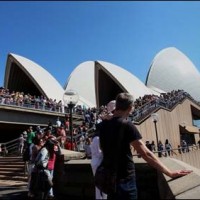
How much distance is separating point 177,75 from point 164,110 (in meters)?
32.2

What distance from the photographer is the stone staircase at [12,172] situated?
12.4 meters

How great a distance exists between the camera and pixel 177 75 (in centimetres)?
5634

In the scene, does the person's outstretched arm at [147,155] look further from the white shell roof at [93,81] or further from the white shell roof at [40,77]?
the white shell roof at [93,81]

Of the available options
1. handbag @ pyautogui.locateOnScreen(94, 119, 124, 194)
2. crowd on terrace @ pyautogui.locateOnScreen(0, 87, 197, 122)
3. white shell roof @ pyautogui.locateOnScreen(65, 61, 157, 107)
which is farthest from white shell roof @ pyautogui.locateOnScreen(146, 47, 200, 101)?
handbag @ pyautogui.locateOnScreen(94, 119, 124, 194)

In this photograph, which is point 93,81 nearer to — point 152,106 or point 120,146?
point 152,106

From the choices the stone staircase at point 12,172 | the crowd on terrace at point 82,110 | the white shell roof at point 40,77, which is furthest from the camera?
the white shell roof at point 40,77

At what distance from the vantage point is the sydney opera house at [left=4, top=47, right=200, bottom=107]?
3812 centimetres

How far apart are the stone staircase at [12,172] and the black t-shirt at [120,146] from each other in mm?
9547

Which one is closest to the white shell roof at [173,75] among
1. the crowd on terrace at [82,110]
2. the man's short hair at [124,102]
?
the crowd on terrace at [82,110]

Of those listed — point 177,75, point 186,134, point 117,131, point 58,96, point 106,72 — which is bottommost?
point 117,131

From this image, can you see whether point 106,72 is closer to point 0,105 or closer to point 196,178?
point 0,105

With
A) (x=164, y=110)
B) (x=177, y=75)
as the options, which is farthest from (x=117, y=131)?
(x=177, y=75)

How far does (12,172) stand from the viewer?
14.1 meters

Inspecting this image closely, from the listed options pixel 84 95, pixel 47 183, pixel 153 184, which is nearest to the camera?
pixel 153 184
